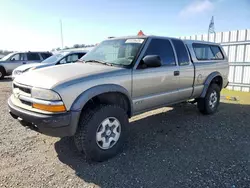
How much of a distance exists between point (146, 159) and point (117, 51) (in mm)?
2050

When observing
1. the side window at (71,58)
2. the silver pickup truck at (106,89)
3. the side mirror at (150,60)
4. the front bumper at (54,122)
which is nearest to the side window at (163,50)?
the silver pickup truck at (106,89)

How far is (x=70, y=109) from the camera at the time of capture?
105 inches

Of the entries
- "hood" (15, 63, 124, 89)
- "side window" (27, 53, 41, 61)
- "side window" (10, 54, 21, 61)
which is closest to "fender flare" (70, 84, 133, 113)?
"hood" (15, 63, 124, 89)

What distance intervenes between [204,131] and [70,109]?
302 centimetres

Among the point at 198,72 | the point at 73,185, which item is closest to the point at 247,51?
the point at 198,72

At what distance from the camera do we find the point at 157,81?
3.84m

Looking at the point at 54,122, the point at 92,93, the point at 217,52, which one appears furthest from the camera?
the point at 217,52

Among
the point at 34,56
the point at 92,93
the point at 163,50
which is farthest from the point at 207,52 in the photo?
the point at 34,56

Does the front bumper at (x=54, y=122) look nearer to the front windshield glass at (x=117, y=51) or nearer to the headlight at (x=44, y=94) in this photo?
the headlight at (x=44, y=94)

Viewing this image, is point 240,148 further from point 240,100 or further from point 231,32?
point 231,32

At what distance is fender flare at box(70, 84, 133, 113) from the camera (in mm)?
2717

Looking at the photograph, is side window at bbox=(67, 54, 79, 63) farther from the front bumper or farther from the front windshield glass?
the front bumper

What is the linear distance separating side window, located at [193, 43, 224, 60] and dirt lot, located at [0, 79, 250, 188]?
1741mm

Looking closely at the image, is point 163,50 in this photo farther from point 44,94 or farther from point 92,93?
point 44,94
